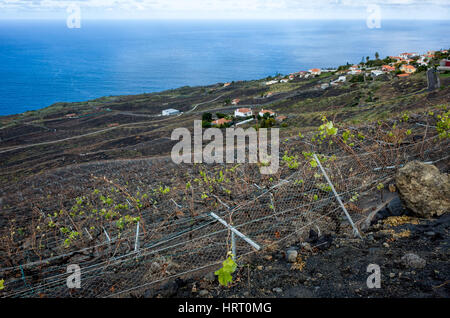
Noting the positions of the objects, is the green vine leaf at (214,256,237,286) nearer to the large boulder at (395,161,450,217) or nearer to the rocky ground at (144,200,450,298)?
the rocky ground at (144,200,450,298)

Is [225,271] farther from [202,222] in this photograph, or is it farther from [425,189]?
[425,189]

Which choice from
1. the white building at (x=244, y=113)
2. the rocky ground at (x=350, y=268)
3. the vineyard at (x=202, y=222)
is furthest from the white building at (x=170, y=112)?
the rocky ground at (x=350, y=268)

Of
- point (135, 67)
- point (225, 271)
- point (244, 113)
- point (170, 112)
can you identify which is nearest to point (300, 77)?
point (244, 113)

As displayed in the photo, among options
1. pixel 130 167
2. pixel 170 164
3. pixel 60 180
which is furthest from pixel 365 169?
pixel 60 180

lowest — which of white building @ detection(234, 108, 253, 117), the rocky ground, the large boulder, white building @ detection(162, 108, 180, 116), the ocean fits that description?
the rocky ground

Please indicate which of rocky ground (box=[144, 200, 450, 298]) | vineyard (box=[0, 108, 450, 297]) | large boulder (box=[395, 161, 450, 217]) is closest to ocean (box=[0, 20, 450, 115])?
vineyard (box=[0, 108, 450, 297])

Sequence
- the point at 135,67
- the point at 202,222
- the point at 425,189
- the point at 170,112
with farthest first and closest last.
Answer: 1. the point at 135,67
2. the point at 170,112
3. the point at 202,222
4. the point at 425,189

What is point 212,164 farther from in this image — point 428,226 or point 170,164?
point 428,226
